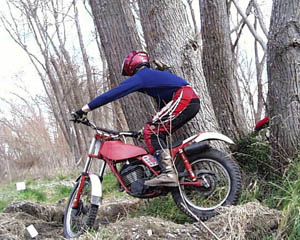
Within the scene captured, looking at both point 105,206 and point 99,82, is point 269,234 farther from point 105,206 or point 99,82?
point 99,82

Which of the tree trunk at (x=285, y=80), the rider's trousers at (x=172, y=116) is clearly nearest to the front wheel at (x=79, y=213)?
the rider's trousers at (x=172, y=116)

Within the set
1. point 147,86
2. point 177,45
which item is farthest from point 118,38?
point 147,86

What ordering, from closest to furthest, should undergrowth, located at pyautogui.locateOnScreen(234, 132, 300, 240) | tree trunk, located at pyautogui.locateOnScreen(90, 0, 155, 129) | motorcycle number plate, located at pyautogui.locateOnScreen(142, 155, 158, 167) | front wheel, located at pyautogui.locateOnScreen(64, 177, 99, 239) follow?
undergrowth, located at pyautogui.locateOnScreen(234, 132, 300, 240)
front wheel, located at pyautogui.locateOnScreen(64, 177, 99, 239)
motorcycle number plate, located at pyautogui.locateOnScreen(142, 155, 158, 167)
tree trunk, located at pyautogui.locateOnScreen(90, 0, 155, 129)

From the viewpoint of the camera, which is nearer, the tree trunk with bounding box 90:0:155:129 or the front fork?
the front fork

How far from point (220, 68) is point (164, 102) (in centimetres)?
212

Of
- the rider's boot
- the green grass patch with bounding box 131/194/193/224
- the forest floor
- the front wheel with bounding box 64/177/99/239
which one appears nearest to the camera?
the forest floor

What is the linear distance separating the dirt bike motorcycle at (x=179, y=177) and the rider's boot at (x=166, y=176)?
0.10 metres

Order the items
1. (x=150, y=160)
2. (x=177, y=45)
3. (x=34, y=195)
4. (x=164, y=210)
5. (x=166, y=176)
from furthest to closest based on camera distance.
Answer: (x=34, y=195) < (x=177, y=45) < (x=164, y=210) < (x=150, y=160) < (x=166, y=176)

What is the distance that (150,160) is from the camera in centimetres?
451

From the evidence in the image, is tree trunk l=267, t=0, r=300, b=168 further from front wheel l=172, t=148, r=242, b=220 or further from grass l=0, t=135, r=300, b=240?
front wheel l=172, t=148, r=242, b=220

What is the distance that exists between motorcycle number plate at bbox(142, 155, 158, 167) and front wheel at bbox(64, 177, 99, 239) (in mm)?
709

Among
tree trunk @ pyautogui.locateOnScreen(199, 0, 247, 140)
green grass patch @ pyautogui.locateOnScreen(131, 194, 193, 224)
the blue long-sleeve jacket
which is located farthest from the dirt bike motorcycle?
tree trunk @ pyautogui.locateOnScreen(199, 0, 247, 140)

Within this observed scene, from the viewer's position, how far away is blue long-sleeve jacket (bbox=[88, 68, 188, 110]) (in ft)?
14.1

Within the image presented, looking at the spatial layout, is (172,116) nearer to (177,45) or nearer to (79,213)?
(177,45)
